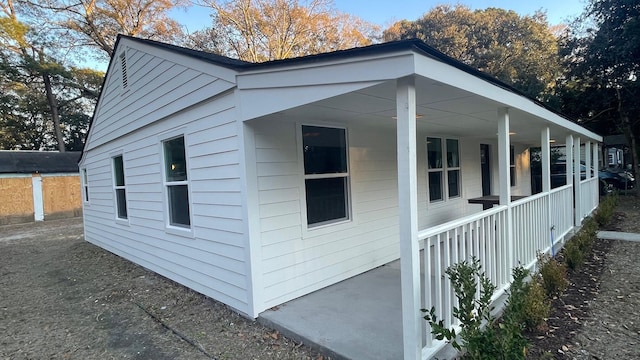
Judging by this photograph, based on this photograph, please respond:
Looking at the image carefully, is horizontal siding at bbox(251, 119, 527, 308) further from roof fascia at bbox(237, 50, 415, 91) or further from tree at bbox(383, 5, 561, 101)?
tree at bbox(383, 5, 561, 101)

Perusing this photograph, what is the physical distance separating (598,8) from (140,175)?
51.2ft

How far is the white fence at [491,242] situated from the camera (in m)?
2.58

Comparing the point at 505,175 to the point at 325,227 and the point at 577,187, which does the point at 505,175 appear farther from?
the point at 577,187

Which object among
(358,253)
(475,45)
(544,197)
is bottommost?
(358,253)

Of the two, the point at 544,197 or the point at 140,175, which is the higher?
the point at 140,175

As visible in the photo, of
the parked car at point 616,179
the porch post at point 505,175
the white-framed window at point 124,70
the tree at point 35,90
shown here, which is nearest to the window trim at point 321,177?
the porch post at point 505,175

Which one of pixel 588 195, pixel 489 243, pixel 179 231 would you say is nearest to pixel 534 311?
pixel 489 243

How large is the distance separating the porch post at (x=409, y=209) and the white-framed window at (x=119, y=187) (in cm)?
662

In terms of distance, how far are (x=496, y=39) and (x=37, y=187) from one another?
2670 cm

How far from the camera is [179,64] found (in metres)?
4.67

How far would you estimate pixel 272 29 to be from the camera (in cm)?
2028

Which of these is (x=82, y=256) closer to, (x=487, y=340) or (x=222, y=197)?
(x=222, y=197)

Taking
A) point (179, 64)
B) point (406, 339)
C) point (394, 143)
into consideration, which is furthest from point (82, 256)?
point (406, 339)

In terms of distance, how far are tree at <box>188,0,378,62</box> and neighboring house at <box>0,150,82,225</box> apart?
10399 mm
